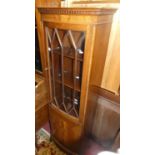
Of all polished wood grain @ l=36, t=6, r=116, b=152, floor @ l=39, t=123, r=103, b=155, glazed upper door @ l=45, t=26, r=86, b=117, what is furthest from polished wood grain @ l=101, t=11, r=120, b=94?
floor @ l=39, t=123, r=103, b=155

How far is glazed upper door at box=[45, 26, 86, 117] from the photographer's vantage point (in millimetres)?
983

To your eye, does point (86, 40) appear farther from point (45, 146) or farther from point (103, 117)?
point (45, 146)

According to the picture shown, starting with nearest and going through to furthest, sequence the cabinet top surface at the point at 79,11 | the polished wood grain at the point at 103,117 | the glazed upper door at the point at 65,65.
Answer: the cabinet top surface at the point at 79,11 → the glazed upper door at the point at 65,65 → the polished wood grain at the point at 103,117

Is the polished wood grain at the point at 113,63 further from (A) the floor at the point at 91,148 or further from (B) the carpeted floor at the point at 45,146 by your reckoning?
(B) the carpeted floor at the point at 45,146

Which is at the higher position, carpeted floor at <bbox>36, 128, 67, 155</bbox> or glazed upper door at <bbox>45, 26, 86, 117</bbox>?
glazed upper door at <bbox>45, 26, 86, 117</bbox>

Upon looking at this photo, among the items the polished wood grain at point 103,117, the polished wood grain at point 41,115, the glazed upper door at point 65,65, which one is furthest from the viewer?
the polished wood grain at point 41,115

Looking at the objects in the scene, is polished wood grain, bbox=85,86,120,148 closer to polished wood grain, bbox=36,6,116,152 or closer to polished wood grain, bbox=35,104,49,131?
polished wood grain, bbox=36,6,116,152

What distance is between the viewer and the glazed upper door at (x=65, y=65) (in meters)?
0.98

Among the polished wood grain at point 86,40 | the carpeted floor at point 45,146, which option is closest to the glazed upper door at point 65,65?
the polished wood grain at point 86,40
